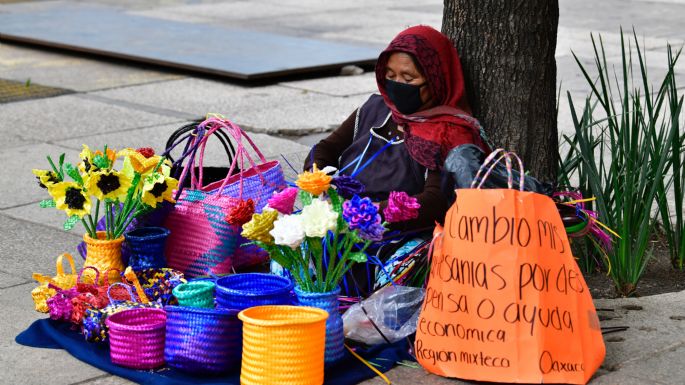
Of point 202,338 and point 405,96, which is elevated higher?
Answer: point 405,96

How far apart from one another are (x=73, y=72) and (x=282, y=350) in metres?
7.24

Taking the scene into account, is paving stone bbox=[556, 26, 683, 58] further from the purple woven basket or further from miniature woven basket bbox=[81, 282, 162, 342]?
the purple woven basket

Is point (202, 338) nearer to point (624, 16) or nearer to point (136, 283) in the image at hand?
point (136, 283)

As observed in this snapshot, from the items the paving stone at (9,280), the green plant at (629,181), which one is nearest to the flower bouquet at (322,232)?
the green plant at (629,181)

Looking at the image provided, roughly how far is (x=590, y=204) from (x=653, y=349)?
1.16 metres

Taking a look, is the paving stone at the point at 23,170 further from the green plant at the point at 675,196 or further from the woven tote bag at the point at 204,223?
the green plant at the point at 675,196

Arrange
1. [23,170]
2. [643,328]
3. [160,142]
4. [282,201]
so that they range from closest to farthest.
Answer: [282,201], [643,328], [23,170], [160,142]

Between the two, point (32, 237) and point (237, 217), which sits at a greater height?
point (237, 217)

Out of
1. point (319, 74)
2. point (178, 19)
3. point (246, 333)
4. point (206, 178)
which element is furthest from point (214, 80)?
point (246, 333)

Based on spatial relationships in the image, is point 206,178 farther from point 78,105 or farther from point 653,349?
point 78,105

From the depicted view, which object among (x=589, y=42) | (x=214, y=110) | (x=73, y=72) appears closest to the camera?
(x=214, y=110)

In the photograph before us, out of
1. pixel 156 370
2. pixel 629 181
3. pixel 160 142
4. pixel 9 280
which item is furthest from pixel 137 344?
pixel 160 142

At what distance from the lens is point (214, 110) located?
330 inches

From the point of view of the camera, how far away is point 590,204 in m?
4.82
